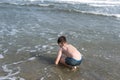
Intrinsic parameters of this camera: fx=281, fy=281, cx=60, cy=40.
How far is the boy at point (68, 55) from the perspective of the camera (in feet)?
27.5

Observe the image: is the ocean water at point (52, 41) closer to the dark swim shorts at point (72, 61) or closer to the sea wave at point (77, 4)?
the dark swim shorts at point (72, 61)

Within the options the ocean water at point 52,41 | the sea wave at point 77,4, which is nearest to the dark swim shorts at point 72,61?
the ocean water at point 52,41

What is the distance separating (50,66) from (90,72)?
4.10 ft

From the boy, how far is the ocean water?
0.21 meters

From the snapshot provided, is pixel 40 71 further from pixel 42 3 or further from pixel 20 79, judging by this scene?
pixel 42 3

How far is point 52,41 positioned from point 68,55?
240 centimetres

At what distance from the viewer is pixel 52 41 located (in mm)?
10820

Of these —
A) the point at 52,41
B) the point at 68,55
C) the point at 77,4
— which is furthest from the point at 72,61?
the point at 77,4

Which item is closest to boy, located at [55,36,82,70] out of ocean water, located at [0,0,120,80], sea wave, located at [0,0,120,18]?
ocean water, located at [0,0,120,80]

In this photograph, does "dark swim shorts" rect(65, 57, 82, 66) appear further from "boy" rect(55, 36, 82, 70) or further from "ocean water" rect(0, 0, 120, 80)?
"ocean water" rect(0, 0, 120, 80)

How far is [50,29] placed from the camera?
12.4 m

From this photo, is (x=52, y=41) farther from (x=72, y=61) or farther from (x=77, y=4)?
(x=77, y=4)

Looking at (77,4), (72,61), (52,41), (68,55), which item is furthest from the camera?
(77,4)

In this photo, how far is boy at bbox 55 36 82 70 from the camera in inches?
329
